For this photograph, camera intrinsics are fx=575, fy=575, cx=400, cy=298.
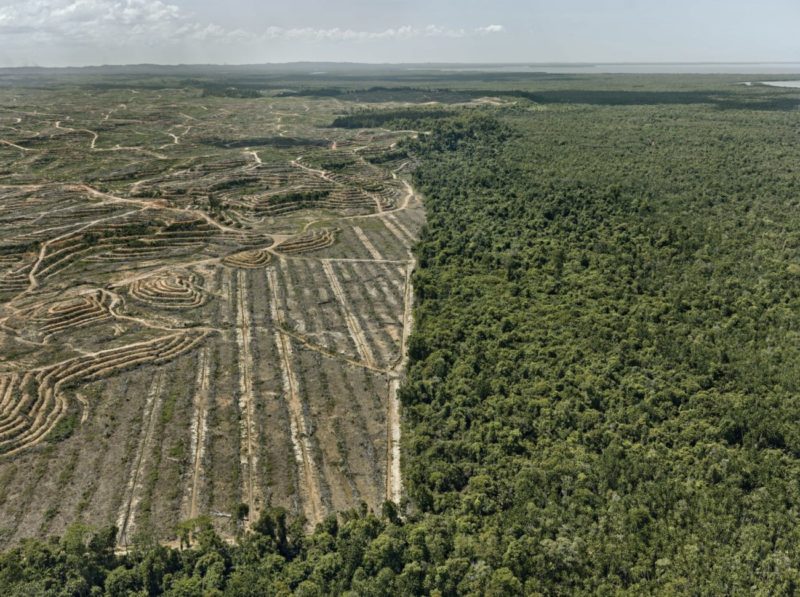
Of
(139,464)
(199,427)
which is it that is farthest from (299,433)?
(139,464)

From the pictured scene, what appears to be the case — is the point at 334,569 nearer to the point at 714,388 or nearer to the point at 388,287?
the point at 714,388

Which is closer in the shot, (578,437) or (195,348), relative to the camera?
(578,437)

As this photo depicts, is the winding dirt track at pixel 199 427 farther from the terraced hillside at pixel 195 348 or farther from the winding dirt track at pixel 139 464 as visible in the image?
the winding dirt track at pixel 139 464

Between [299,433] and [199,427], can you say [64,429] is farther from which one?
[299,433]

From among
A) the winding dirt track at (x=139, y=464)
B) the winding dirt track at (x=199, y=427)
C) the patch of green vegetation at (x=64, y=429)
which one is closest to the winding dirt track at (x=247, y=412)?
the winding dirt track at (x=199, y=427)

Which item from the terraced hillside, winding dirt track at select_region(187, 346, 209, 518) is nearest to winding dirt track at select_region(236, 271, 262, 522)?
the terraced hillside

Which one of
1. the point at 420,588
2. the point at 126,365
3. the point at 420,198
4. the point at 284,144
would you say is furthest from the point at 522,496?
the point at 284,144
